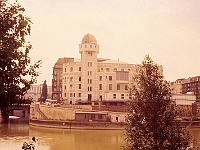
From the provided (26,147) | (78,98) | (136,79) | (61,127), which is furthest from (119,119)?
(26,147)

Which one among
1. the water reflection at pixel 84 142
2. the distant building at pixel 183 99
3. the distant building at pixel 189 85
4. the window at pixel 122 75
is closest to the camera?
the water reflection at pixel 84 142

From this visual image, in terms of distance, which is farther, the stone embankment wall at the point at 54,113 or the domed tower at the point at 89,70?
the domed tower at the point at 89,70

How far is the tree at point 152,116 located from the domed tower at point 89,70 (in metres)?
72.1

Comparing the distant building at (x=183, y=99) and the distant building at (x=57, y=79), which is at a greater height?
the distant building at (x=57, y=79)

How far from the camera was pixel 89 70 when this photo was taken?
9212cm

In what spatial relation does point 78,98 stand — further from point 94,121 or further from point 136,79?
point 136,79

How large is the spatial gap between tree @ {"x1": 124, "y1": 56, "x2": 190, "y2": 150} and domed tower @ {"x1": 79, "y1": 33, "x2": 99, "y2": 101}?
236ft

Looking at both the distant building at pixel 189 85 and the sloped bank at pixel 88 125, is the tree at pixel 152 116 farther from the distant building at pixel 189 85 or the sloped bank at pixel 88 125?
the distant building at pixel 189 85

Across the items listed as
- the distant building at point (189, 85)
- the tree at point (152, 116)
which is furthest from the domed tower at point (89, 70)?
the tree at point (152, 116)

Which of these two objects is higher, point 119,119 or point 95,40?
point 95,40

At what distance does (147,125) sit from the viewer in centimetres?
1833

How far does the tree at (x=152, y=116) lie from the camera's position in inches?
712

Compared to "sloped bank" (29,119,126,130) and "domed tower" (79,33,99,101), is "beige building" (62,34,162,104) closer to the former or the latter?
"domed tower" (79,33,99,101)

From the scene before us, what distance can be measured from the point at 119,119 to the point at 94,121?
20.0 ft
